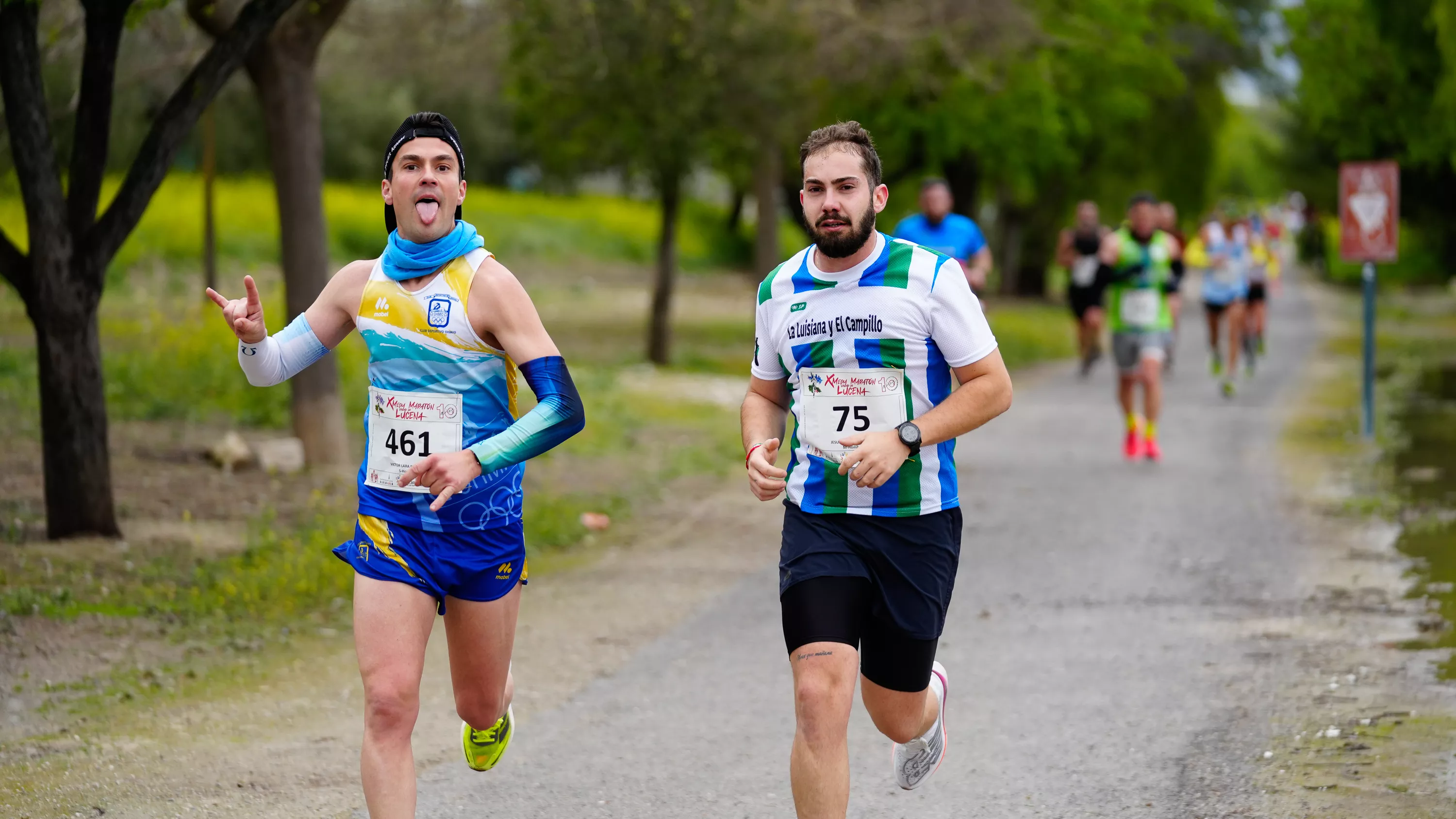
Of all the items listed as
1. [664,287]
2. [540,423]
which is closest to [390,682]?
[540,423]

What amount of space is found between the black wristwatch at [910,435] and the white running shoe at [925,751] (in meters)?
0.88

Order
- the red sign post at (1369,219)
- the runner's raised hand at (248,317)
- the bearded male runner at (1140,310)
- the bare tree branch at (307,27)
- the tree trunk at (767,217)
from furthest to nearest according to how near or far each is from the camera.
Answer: the tree trunk at (767,217) → the red sign post at (1369,219) → the bearded male runner at (1140,310) → the bare tree branch at (307,27) → the runner's raised hand at (248,317)

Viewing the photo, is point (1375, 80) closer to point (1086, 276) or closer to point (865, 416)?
point (1086, 276)

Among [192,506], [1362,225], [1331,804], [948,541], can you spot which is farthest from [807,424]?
[1362,225]

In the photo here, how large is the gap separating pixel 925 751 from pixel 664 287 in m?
17.2

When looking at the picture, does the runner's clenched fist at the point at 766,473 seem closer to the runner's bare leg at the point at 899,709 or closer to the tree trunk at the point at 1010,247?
the runner's bare leg at the point at 899,709

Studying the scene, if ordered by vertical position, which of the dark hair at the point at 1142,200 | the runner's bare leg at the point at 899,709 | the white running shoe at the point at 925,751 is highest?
the dark hair at the point at 1142,200

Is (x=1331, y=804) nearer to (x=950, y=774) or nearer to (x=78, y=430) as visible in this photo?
(x=950, y=774)

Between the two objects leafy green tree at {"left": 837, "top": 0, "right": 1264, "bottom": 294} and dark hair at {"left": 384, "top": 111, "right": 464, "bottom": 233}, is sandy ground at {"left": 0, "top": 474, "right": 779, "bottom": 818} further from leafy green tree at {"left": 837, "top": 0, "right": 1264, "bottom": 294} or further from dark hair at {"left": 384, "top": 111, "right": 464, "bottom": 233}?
leafy green tree at {"left": 837, "top": 0, "right": 1264, "bottom": 294}

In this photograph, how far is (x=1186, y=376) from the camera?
22.2 metres

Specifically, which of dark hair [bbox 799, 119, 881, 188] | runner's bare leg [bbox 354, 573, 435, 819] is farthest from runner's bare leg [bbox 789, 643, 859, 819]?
dark hair [bbox 799, 119, 881, 188]

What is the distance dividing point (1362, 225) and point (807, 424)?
12.4 m

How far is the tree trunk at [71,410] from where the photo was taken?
9.06 metres

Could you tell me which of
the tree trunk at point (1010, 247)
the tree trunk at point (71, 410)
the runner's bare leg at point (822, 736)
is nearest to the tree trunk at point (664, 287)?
the tree trunk at point (71, 410)
